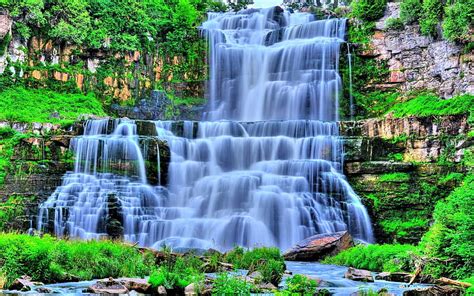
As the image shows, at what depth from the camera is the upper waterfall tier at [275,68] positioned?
3891 cm

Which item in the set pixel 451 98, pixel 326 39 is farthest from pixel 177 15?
pixel 451 98

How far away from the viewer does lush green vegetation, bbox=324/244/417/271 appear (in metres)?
18.1

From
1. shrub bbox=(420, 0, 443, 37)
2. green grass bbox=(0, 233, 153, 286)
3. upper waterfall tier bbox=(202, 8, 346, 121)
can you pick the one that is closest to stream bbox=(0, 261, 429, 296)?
green grass bbox=(0, 233, 153, 286)

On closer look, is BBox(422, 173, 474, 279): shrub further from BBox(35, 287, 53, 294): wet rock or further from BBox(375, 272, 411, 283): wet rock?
BBox(35, 287, 53, 294): wet rock

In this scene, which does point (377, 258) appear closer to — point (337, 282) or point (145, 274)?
point (337, 282)

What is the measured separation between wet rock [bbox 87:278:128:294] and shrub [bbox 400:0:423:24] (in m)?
33.9

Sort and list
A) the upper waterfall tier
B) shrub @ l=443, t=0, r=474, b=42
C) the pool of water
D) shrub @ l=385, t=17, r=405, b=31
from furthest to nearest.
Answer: shrub @ l=385, t=17, r=405, b=31, the upper waterfall tier, shrub @ l=443, t=0, r=474, b=42, the pool of water

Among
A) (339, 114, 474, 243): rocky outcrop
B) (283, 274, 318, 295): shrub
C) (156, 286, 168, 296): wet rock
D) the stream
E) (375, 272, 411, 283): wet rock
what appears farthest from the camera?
(339, 114, 474, 243): rocky outcrop

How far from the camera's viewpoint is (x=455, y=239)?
577 inches

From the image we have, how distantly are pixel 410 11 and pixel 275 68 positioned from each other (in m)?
10.9

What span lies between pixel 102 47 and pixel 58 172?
53.4ft

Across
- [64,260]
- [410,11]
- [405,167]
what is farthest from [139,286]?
[410,11]

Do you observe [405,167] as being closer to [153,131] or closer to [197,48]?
[153,131]

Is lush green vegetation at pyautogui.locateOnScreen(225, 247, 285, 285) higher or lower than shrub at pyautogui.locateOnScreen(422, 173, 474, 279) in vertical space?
lower
